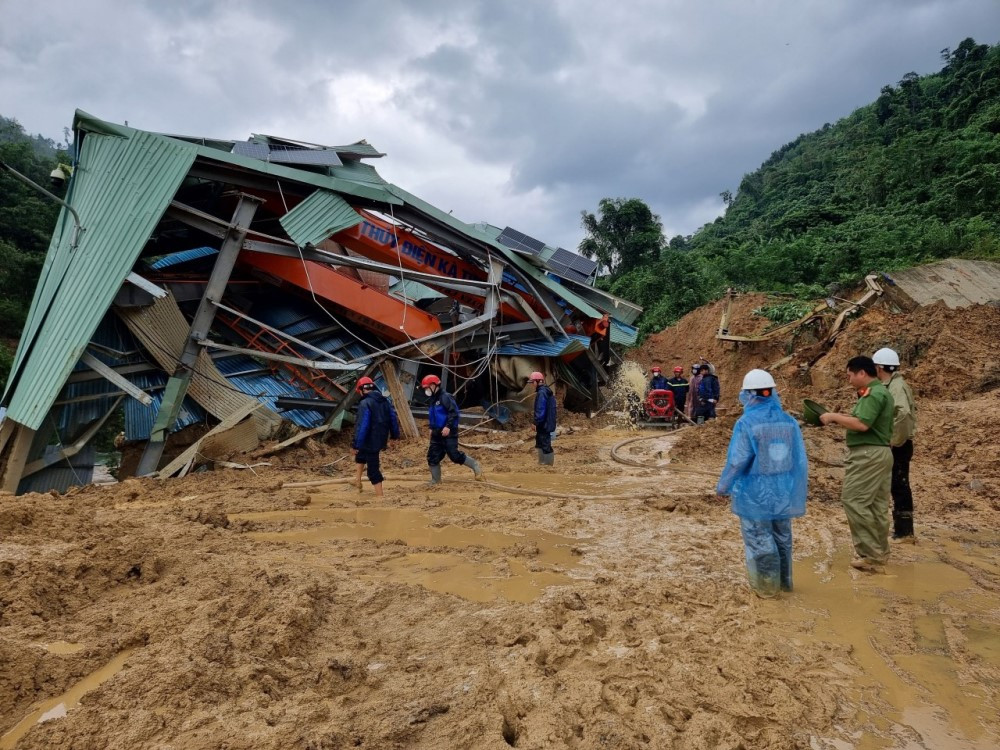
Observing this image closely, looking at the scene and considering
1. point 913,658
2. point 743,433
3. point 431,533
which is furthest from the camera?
point 431,533

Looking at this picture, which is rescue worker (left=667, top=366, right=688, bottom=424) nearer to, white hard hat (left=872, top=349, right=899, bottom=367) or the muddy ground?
the muddy ground

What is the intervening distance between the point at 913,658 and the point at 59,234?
1318cm

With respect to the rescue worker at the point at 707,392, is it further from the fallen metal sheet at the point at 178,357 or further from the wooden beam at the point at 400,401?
the fallen metal sheet at the point at 178,357

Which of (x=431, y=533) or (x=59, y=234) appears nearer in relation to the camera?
(x=431, y=533)

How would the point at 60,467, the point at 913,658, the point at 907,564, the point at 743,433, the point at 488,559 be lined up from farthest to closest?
1. the point at 60,467
2. the point at 488,559
3. the point at 907,564
4. the point at 743,433
5. the point at 913,658

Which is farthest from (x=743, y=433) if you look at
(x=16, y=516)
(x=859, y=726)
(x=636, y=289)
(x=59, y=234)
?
(x=636, y=289)

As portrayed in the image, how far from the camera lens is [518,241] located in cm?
1418

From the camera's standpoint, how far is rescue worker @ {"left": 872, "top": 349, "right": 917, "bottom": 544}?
482 centimetres

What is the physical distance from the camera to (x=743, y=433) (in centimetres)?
381

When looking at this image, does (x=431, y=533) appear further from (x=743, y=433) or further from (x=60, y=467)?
(x=60, y=467)

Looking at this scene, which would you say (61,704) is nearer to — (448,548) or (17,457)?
(448,548)

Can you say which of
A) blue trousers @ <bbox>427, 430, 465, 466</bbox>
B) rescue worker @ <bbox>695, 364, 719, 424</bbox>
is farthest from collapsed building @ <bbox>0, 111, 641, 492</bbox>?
blue trousers @ <bbox>427, 430, 465, 466</bbox>

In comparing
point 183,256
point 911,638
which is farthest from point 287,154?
point 911,638

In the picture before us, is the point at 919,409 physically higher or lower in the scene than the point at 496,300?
lower
